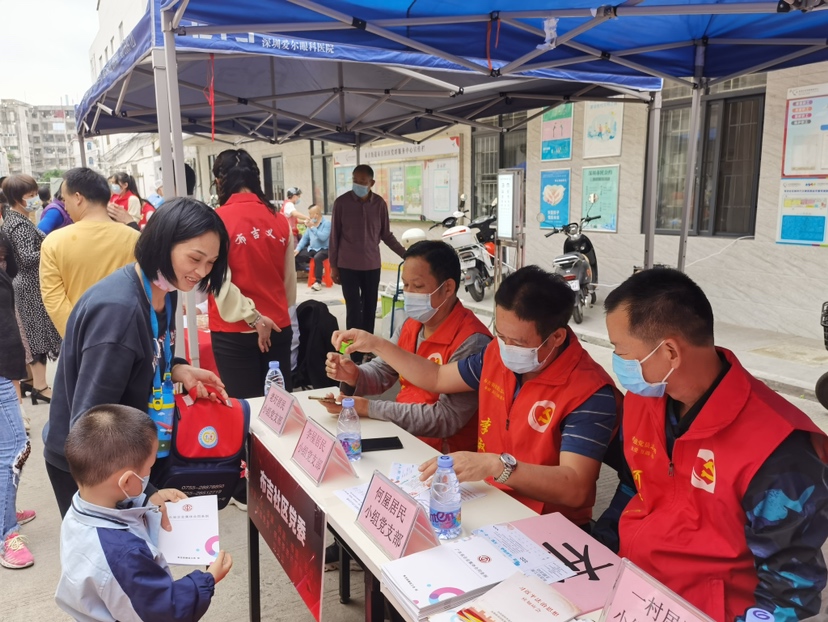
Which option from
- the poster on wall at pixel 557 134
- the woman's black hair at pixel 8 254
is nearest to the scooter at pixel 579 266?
the poster on wall at pixel 557 134

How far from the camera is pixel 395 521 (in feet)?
4.51

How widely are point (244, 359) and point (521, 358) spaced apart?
1.63 meters

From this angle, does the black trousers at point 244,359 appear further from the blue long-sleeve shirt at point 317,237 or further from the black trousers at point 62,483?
the blue long-sleeve shirt at point 317,237

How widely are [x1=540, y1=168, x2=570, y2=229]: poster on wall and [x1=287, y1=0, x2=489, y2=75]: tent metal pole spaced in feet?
16.6

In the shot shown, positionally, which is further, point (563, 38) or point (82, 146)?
point (82, 146)

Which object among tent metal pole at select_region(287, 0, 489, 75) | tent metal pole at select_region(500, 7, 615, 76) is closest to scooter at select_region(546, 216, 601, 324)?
tent metal pole at select_region(500, 7, 615, 76)

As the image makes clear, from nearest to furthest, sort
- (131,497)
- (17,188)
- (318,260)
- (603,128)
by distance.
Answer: (131,497), (17,188), (603,128), (318,260)

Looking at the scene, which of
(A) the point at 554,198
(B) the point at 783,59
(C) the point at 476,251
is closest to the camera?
(B) the point at 783,59

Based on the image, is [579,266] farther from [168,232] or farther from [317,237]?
[168,232]

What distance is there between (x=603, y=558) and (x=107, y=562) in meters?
1.04

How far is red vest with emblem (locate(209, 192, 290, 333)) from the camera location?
115 inches

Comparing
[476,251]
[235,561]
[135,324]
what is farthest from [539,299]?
[476,251]

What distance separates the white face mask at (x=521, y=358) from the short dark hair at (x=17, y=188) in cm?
392

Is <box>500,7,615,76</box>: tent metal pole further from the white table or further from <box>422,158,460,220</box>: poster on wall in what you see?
<box>422,158,460,220</box>: poster on wall
